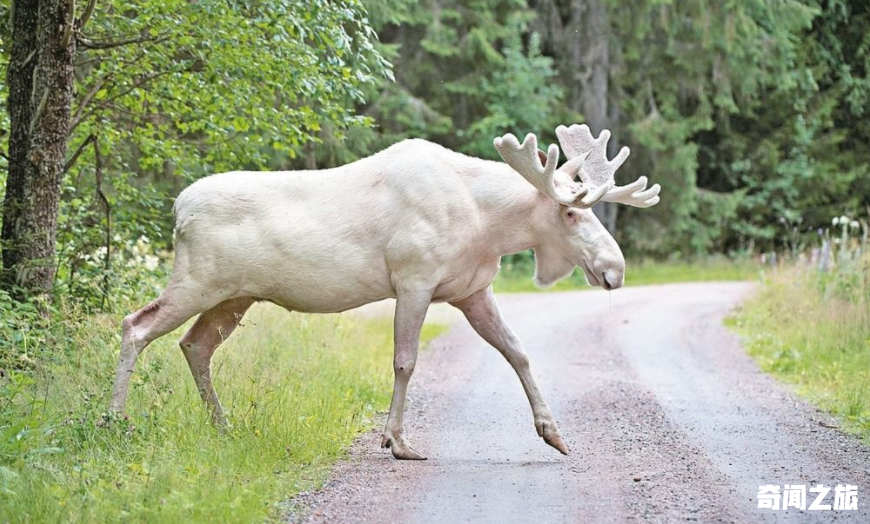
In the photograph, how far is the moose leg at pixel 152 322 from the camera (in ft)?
24.9

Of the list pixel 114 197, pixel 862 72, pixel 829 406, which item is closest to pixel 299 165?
pixel 114 197

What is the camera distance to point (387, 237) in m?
7.67

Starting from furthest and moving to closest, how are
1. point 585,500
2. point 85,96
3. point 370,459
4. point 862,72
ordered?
point 862,72, point 85,96, point 370,459, point 585,500

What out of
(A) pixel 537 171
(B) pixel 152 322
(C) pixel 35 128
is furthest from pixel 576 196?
(C) pixel 35 128

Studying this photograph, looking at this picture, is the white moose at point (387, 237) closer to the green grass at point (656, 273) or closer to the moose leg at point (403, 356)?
the moose leg at point (403, 356)

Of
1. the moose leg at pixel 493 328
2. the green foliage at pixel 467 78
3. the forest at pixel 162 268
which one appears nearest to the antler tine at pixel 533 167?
the moose leg at pixel 493 328

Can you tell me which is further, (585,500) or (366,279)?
(366,279)

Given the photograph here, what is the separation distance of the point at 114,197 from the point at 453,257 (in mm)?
5178

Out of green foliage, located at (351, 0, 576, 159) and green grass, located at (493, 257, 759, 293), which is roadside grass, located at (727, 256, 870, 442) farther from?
green foliage, located at (351, 0, 576, 159)

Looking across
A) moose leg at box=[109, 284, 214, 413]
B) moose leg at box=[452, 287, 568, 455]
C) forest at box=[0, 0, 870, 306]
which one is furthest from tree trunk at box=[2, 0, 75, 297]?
moose leg at box=[452, 287, 568, 455]

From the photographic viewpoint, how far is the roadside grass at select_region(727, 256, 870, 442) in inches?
391

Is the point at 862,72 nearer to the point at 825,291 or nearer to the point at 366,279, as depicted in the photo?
the point at 825,291

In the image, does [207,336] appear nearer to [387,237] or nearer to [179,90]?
[387,237]

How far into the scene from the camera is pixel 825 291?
14.4 metres
